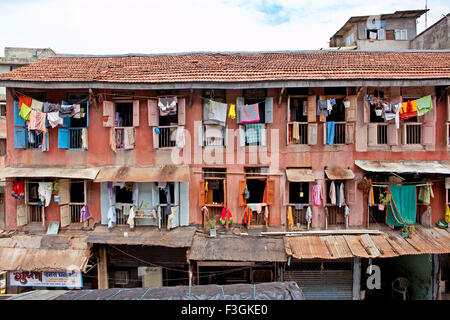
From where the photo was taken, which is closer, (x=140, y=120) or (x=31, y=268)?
(x=31, y=268)

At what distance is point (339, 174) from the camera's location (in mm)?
10641

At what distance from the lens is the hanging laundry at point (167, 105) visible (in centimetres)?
1073

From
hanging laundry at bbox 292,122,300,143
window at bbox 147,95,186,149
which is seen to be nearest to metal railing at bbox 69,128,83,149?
window at bbox 147,95,186,149

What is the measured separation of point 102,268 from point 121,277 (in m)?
0.99

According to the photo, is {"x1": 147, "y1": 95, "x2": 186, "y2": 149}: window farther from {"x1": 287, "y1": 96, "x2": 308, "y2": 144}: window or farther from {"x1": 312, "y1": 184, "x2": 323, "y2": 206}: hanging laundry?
{"x1": 312, "y1": 184, "x2": 323, "y2": 206}: hanging laundry

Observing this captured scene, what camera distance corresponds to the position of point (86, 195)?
11477mm

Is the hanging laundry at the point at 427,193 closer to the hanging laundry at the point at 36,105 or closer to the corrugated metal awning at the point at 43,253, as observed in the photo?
the corrugated metal awning at the point at 43,253

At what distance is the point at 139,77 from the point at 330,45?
22329mm

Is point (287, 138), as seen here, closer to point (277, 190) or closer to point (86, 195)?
point (277, 190)

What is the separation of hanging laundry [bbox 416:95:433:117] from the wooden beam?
552 inches

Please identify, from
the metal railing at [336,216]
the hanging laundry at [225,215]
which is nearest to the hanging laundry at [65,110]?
the hanging laundry at [225,215]

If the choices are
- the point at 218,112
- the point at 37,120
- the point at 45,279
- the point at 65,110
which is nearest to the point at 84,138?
the point at 65,110

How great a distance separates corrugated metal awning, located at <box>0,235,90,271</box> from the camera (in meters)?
10.2

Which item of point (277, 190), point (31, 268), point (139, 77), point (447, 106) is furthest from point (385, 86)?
point (31, 268)
